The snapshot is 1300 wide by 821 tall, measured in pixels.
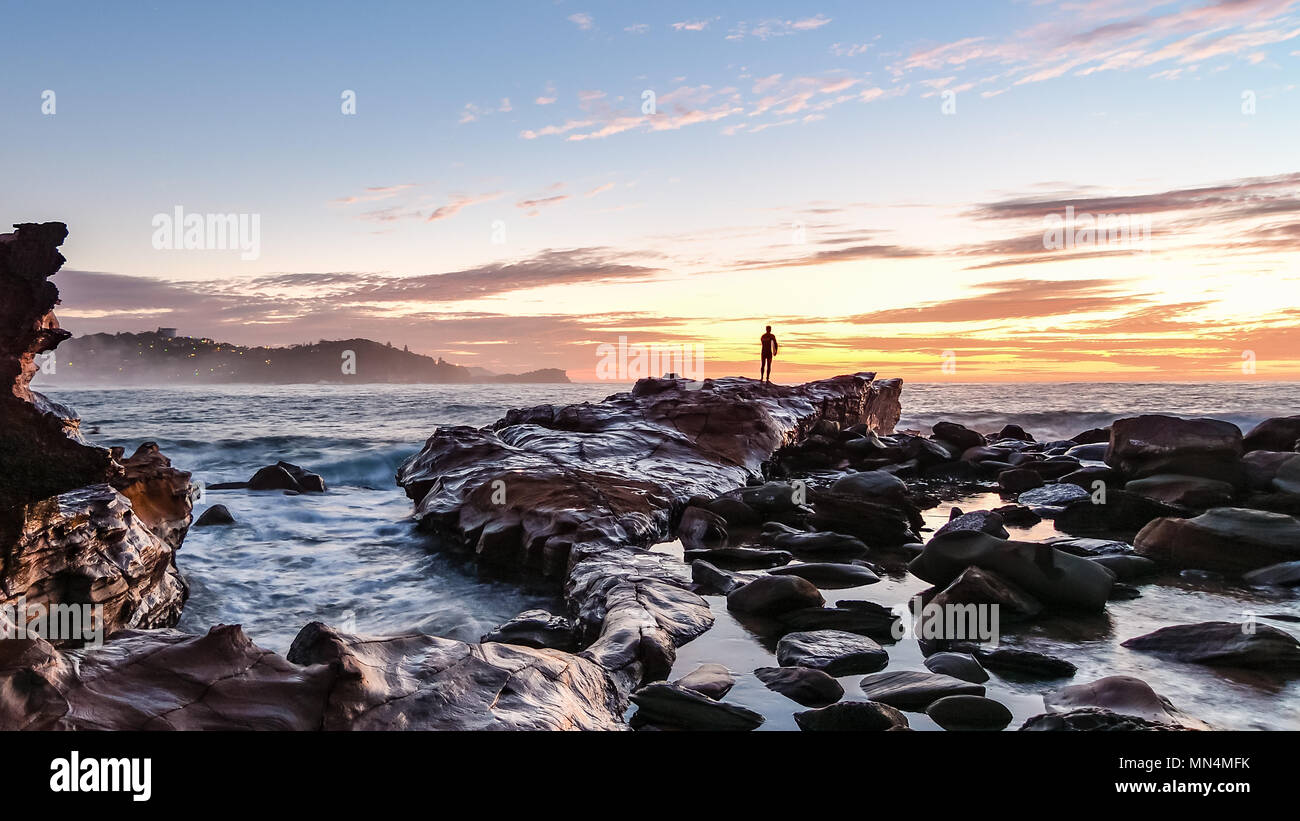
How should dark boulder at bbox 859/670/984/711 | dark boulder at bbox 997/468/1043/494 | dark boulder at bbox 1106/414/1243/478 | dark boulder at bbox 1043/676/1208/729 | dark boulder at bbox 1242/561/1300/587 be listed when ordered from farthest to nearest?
1. dark boulder at bbox 997/468/1043/494
2. dark boulder at bbox 1106/414/1243/478
3. dark boulder at bbox 1242/561/1300/587
4. dark boulder at bbox 859/670/984/711
5. dark boulder at bbox 1043/676/1208/729

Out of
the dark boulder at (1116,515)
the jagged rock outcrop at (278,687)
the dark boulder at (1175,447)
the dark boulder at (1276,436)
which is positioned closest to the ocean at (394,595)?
the jagged rock outcrop at (278,687)

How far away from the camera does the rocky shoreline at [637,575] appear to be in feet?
11.6

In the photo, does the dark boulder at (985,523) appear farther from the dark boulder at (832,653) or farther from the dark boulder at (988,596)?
the dark boulder at (832,653)

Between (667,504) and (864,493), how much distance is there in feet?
10.1

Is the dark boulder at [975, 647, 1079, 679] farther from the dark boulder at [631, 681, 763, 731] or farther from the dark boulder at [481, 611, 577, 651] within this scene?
the dark boulder at [481, 611, 577, 651]

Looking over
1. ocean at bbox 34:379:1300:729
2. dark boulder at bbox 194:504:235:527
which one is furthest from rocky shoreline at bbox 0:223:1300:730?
dark boulder at bbox 194:504:235:527

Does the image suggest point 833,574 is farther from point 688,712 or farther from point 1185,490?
point 1185,490

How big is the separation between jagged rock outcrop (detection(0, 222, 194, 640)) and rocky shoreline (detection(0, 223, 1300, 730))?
16 mm

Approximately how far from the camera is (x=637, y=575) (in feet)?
23.5

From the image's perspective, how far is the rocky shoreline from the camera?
352cm

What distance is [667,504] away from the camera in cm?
1027

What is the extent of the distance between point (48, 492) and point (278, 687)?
7.96 feet

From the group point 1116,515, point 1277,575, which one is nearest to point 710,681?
point 1277,575
